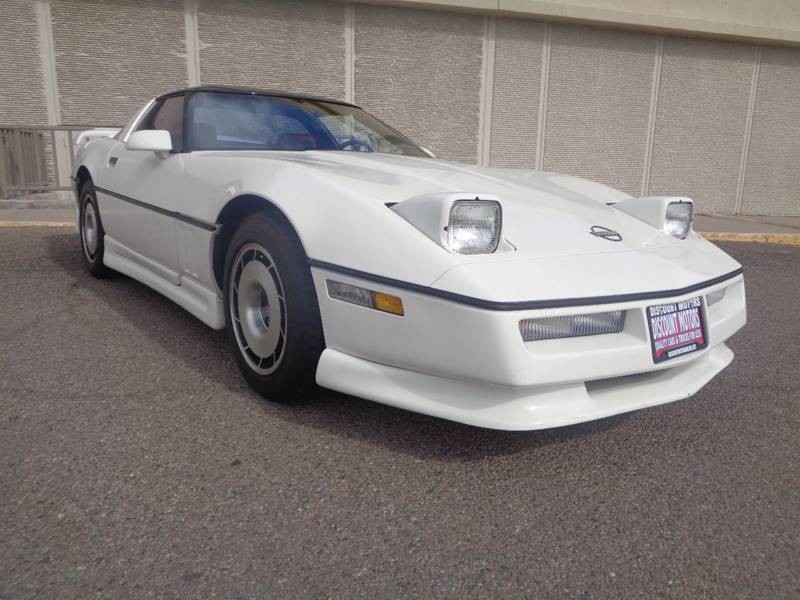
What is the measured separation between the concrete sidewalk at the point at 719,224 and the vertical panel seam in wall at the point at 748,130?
3.92 ft

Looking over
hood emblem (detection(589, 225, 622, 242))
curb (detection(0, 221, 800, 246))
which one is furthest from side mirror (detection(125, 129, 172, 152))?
curb (detection(0, 221, 800, 246))

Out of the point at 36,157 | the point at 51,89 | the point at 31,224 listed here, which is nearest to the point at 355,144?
the point at 31,224

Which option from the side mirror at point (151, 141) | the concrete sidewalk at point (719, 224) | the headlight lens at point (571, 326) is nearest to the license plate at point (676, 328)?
the headlight lens at point (571, 326)

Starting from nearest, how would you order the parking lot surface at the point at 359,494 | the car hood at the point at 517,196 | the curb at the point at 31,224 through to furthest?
1. the parking lot surface at the point at 359,494
2. the car hood at the point at 517,196
3. the curb at the point at 31,224

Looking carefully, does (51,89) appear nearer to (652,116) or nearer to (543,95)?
(543,95)

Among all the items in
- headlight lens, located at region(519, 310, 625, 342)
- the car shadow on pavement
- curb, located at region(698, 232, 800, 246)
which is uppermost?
headlight lens, located at region(519, 310, 625, 342)

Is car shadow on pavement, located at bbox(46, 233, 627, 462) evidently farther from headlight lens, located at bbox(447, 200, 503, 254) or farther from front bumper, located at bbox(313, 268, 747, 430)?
headlight lens, located at bbox(447, 200, 503, 254)

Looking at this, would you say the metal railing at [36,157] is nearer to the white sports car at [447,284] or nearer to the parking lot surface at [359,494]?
the white sports car at [447,284]

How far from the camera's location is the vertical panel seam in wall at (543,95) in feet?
35.7

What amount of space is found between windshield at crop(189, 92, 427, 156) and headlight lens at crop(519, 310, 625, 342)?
181cm

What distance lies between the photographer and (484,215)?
2008 millimetres

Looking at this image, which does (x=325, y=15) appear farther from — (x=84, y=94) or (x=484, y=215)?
(x=484, y=215)

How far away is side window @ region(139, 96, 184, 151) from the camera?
3.35 metres

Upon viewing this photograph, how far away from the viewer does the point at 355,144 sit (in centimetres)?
349
